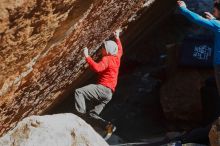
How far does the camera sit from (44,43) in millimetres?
5402

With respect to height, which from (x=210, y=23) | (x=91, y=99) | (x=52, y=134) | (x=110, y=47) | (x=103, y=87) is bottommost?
(x=91, y=99)

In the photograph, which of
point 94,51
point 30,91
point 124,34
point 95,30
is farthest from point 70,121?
point 124,34

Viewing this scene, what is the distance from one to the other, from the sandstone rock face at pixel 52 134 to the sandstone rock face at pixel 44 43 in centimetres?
57

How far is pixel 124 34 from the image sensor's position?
9070mm

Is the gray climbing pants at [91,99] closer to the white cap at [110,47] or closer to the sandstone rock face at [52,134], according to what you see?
the white cap at [110,47]

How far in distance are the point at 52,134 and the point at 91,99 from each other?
8.08 ft

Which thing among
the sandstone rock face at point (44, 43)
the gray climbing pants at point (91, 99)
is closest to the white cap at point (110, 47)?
the sandstone rock face at point (44, 43)

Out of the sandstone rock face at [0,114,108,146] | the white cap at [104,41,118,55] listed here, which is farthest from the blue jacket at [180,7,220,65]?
the sandstone rock face at [0,114,108,146]

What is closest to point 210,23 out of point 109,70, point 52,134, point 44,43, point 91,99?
point 109,70

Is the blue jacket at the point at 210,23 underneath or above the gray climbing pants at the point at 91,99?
above

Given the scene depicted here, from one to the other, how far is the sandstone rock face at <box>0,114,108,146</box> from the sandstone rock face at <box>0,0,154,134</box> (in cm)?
57

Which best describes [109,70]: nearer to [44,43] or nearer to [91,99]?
[91,99]

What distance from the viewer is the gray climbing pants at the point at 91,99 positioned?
7.42 meters

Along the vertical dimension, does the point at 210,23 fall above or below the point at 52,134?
below
